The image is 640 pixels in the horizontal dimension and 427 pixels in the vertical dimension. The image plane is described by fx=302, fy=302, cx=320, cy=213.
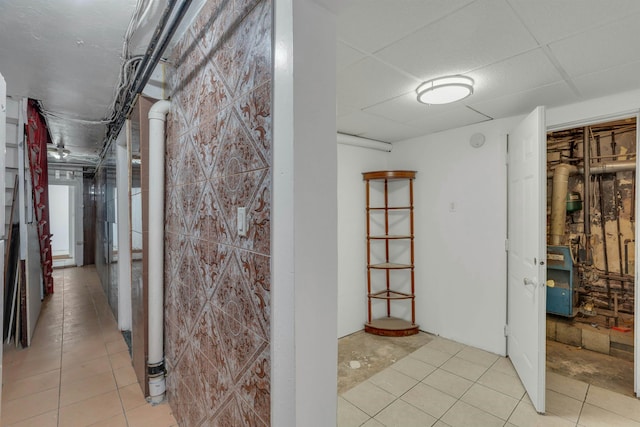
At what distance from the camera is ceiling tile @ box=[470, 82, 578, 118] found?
2146 millimetres

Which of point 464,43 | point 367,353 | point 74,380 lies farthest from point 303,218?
point 74,380

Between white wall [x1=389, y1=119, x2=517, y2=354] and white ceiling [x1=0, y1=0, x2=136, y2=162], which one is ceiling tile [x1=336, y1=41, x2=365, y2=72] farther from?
white wall [x1=389, y1=119, x2=517, y2=354]

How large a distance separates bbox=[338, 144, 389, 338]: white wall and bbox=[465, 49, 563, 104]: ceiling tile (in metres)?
1.49

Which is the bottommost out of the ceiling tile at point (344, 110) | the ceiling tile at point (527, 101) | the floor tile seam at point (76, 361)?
the floor tile seam at point (76, 361)

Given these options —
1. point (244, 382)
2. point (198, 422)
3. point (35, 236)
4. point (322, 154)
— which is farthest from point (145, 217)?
point (35, 236)

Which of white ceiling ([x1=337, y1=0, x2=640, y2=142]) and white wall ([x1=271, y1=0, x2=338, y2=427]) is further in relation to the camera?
white ceiling ([x1=337, y1=0, x2=640, y2=142])

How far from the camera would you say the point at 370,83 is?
2.05 metres

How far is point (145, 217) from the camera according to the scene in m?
1.96

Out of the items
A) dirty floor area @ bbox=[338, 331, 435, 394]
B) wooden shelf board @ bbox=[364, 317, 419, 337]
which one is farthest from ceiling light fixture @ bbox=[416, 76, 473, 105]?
wooden shelf board @ bbox=[364, 317, 419, 337]

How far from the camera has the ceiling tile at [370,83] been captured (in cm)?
184

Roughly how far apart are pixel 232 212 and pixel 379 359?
90.9 inches

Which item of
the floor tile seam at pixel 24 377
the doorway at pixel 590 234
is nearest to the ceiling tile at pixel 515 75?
the doorway at pixel 590 234

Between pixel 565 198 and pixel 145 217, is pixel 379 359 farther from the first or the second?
pixel 565 198

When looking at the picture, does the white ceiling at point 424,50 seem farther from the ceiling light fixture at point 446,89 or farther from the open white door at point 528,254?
the open white door at point 528,254
